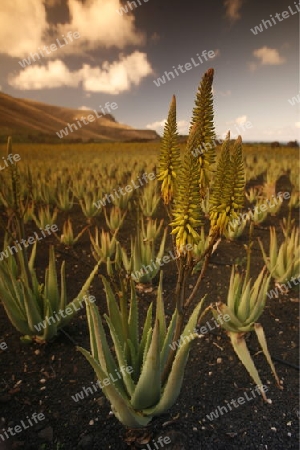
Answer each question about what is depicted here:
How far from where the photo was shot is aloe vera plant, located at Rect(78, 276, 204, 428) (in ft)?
4.14

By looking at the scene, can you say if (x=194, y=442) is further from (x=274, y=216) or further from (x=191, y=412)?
(x=274, y=216)

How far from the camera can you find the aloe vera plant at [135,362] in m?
1.26

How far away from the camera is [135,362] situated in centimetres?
159

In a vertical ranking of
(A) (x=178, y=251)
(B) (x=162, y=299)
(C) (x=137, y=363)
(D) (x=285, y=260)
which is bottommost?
(D) (x=285, y=260)

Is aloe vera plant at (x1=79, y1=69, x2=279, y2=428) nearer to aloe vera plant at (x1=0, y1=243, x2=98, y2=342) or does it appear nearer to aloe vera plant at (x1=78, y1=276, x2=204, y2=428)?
aloe vera plant at (x1=78, y1=276, x2=204, y2=428)

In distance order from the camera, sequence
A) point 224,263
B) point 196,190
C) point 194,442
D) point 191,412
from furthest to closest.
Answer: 1. point 224,263
2. point 191,412
3. point 194,442
4. point 196,190

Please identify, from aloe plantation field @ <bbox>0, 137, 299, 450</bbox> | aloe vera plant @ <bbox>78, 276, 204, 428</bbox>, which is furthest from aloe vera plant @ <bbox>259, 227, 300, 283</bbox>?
aloe vera plant @ <bbox>78, 276, 204, 428</bbox>

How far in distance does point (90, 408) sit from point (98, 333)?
0.67m

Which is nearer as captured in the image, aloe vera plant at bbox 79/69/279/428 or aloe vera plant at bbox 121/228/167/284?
aloe vera plant at bbox 79/69/279/428

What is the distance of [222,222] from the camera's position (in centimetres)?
106

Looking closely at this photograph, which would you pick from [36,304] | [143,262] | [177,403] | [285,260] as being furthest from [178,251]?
[285,260]

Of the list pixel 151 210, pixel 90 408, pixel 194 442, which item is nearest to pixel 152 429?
pixel 194 442

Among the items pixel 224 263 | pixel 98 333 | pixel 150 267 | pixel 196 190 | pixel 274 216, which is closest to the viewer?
pixel 196 190

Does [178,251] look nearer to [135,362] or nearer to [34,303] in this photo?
[135,362]
